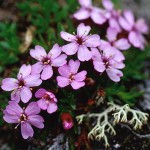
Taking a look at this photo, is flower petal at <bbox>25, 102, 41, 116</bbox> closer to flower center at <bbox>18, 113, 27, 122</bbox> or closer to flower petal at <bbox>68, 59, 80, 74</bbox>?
flower center at <bbox>18, 113, 27, 122</bbox>

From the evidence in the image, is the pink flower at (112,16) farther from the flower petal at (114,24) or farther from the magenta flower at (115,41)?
the magenta flower at (115,41)

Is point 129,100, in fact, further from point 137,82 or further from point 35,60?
point 35,60

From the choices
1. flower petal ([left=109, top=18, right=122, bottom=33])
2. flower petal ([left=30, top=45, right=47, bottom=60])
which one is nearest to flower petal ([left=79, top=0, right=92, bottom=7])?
flower petal ([left=109, top=18, right=122, bottom=33])

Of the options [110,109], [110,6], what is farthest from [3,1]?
[110,109]

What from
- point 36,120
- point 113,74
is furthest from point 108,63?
point 36,120

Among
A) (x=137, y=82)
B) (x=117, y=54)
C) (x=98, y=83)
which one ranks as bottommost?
(x=137, y=82)
